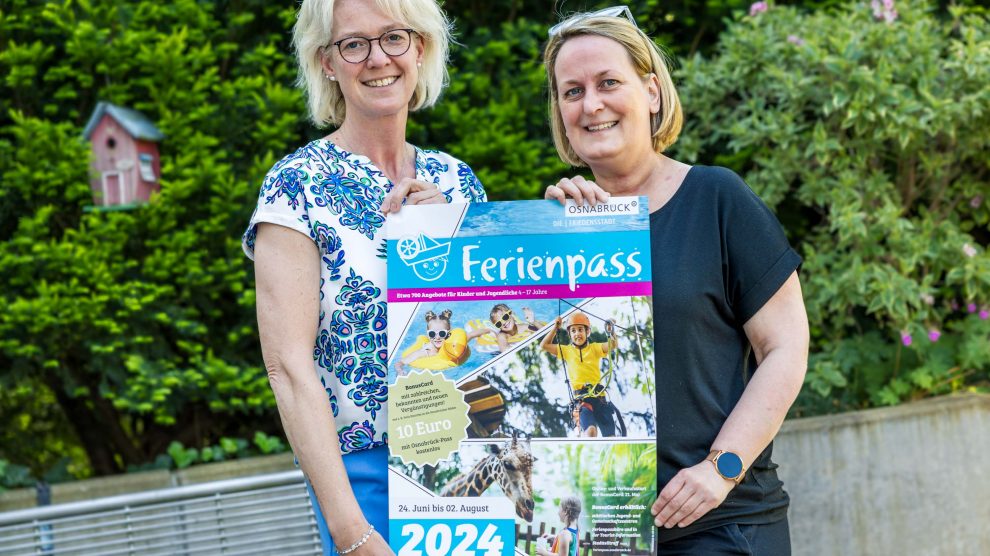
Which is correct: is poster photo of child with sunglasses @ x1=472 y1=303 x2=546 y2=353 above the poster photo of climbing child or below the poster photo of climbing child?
→ above

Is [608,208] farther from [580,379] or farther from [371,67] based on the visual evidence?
[371,67]

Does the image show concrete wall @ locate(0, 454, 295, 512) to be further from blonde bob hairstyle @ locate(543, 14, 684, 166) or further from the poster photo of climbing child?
the poster photo of climbing child

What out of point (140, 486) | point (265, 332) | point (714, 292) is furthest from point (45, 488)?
point (714, 292)

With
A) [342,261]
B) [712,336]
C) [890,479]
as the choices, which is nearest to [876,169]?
[890,479]

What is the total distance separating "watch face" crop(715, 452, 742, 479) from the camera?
6.70 ft

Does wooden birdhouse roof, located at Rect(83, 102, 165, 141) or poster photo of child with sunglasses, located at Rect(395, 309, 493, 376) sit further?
wooden birdhouse roof, located at Rect(83, 102, 165, 141)

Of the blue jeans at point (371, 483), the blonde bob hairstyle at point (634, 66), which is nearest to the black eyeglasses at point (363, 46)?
the blonde bob hairstyle at point (634, 66)

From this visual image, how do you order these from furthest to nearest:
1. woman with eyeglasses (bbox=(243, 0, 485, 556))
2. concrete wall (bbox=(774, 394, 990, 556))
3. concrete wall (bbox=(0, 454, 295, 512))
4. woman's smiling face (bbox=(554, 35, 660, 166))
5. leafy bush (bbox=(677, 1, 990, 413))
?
leafy bush (bbox=(677, 1, 990, 413))
concrete wall (bbox=(774, 394, 990, 556))
concrete wall (bbox=(0, 454, 295, 512))
woman's smiling face (bbox=(554, 35, 660, 166))
woman with eyeglasses (bbox=(243, 0, 485, 556))

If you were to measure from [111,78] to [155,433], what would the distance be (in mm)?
1658

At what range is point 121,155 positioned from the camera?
4.48m

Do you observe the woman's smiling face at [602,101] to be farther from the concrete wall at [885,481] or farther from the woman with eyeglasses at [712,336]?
the concrete wall at [885,481]

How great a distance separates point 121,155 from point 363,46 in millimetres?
2556

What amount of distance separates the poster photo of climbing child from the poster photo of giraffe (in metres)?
0.03

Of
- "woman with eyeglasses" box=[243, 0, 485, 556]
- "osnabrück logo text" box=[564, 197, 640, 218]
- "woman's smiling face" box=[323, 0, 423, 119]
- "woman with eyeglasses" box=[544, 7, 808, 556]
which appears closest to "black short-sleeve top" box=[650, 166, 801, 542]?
"woman with eyeglasses" box=[544, 7, 808, 556]
